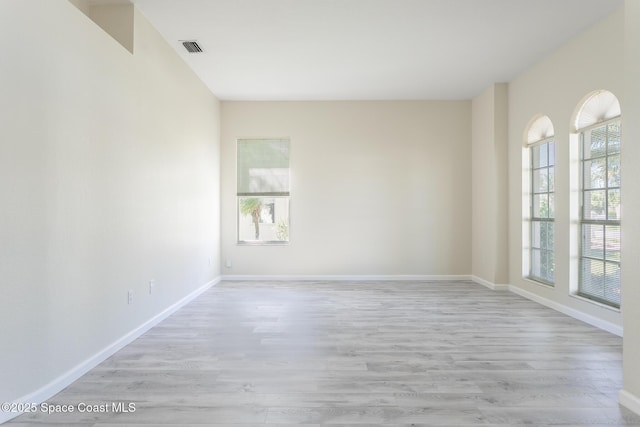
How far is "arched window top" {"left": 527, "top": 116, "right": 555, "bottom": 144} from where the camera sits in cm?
493

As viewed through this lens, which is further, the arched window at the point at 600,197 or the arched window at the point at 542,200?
the arched window at the point at 542,200

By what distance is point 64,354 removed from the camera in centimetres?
250

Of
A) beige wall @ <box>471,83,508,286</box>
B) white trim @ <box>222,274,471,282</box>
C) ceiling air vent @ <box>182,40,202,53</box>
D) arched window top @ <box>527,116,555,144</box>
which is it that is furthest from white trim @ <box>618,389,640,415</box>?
ceiling air vent @ <box>182,40,202,53</box>

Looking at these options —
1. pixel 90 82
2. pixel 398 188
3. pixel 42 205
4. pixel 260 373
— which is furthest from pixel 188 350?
pixel 398 188

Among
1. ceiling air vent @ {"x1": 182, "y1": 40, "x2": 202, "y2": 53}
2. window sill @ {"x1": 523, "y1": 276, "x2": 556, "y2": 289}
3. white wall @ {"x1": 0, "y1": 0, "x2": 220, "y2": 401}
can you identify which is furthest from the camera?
window sill @ {"x1": 523, "y1": 276, "x2": 556, "y2": 289}

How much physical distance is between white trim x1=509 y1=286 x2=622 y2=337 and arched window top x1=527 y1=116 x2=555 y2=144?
209 centimetres

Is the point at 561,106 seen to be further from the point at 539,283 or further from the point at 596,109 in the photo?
the point at 539,283

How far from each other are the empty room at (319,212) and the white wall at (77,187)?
0.7 inches

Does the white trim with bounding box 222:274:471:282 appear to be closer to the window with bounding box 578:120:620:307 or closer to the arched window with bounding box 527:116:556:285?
the arched window with bounding box 527:116:556:285

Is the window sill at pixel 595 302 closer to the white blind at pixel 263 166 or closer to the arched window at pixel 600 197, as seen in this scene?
the arched window at pixel 600 197

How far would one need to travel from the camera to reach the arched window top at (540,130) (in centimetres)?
493

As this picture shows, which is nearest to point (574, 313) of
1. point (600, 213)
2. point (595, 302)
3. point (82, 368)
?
point (595, 302)

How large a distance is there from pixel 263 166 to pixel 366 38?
3.11 m

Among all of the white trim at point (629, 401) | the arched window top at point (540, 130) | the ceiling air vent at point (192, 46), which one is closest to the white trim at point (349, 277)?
the arched window top at point (540, 130)
